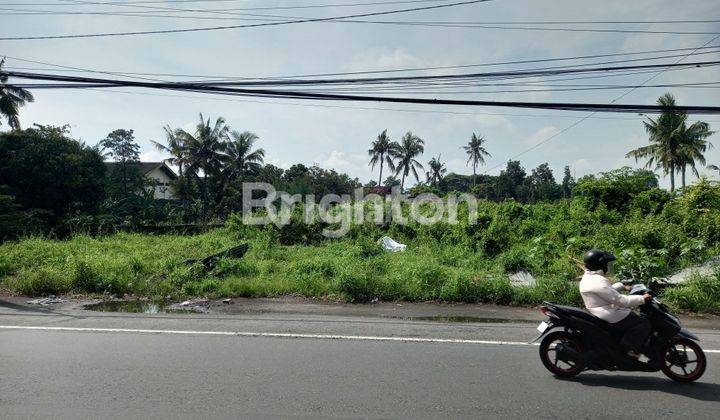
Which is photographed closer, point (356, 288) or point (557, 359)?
point (557, 359)

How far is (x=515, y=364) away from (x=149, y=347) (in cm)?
443

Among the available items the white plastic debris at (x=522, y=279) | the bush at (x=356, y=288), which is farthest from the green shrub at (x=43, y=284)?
the white plastic debris at (x=522, y=279)

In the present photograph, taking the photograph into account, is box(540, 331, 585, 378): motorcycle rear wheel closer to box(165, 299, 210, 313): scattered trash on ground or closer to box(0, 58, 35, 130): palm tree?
box(165, 299, 210, 313): scattered trash on ground

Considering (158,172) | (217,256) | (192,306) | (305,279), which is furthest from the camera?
(158,172)

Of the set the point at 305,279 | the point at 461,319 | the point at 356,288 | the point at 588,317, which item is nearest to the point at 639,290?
the point at 588,317

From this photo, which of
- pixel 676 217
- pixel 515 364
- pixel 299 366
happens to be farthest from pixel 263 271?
pixel 676 217

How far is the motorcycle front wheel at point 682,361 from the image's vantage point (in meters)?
4.95

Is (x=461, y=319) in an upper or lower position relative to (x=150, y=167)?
lower

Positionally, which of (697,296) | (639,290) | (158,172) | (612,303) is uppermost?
(158,172)

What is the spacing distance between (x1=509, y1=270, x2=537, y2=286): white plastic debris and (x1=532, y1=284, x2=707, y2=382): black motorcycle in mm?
5090

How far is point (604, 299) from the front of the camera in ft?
16.6

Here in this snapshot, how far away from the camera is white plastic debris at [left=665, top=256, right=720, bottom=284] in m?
9.98

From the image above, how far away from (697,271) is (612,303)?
21.0 ft

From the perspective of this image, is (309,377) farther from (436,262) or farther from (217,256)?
(436,262)
